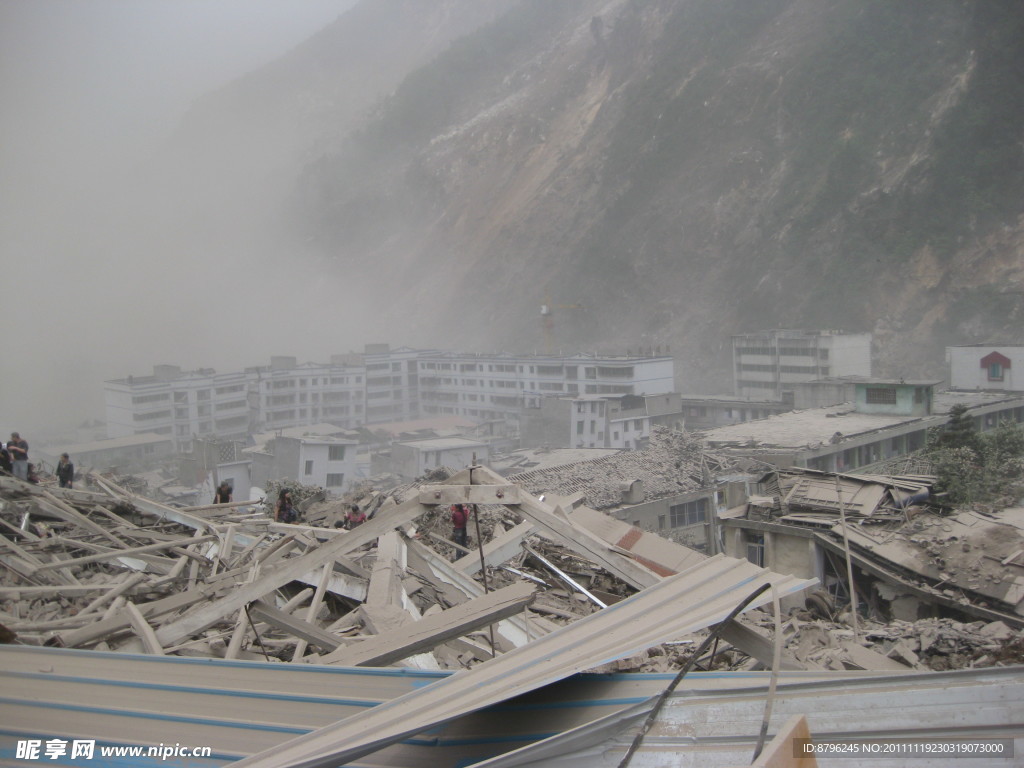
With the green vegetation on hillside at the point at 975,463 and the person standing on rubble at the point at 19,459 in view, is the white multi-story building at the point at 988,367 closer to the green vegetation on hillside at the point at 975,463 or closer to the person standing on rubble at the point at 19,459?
the green vegetation on hillside at the point at 975,463

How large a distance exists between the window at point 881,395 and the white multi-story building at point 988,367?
4.69 meters

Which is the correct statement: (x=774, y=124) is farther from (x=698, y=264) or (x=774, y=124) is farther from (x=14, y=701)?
(x=14, y=701)

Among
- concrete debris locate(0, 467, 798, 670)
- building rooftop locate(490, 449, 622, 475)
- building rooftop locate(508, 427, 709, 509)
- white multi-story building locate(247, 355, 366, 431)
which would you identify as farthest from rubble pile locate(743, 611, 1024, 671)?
white multi-story building locate(247, 355, 366, 431)

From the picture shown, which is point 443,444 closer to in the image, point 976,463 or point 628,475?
point 628,475

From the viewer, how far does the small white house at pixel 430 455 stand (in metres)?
18.8

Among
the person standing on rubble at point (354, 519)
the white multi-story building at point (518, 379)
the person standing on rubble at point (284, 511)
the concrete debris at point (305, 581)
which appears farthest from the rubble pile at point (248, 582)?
the white multi-story building at point (518, 379)

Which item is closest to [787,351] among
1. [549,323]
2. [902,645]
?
[549,323]

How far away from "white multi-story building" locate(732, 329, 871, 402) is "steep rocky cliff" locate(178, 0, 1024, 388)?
6.22ft

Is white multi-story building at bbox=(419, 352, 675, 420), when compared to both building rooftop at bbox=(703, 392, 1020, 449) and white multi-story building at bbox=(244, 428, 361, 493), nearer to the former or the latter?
building rooftop at bbox=(703, 392, 1020, 449)

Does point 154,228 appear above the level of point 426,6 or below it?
below

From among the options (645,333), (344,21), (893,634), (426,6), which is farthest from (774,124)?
(344,21)

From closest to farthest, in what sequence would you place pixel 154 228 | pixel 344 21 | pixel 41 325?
pixel 41 325 < pixel 154 228 < pixel 344 21

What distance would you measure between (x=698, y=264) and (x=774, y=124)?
762 centimetres

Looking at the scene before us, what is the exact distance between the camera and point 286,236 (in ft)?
223
